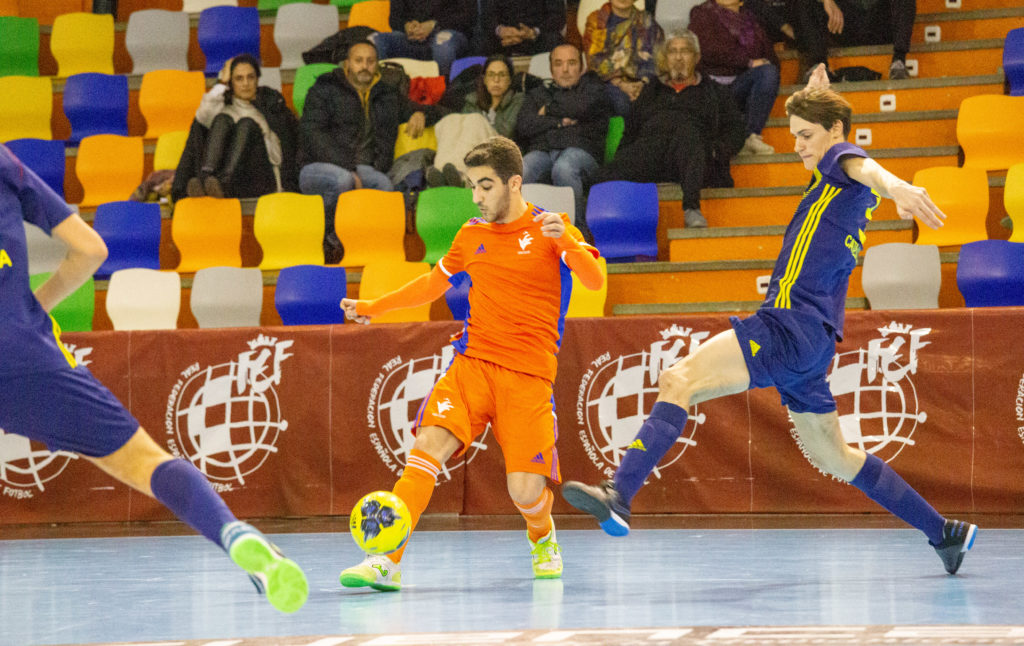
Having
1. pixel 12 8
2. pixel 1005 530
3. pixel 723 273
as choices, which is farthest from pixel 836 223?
pixel 12 8

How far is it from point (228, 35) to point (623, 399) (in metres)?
7.39

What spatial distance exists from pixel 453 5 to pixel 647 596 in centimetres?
903

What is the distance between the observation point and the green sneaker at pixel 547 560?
5.44 m

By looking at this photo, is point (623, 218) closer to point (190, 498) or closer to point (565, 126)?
point (565, 126)

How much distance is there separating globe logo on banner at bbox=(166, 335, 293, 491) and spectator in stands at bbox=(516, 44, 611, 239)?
3.21m

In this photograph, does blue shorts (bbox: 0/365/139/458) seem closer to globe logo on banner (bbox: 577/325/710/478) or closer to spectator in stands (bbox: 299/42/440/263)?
globe logo on banner (bbox: 577/325/710/478)

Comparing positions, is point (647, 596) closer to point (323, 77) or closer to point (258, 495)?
point (258, 495)

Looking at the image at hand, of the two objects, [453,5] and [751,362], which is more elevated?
[453,5]

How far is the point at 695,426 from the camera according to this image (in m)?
8.27

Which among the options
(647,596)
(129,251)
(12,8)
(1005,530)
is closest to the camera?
(647,596)

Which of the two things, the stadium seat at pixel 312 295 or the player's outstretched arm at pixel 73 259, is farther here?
the stadium seat at pixel 312 295

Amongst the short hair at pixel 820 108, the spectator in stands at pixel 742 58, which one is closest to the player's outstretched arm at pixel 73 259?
the short hair at pixel 820 108

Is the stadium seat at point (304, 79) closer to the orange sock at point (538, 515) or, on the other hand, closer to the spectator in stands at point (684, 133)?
the spectator in stands at point (684, 133)

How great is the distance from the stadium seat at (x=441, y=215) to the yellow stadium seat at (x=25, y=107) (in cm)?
504
